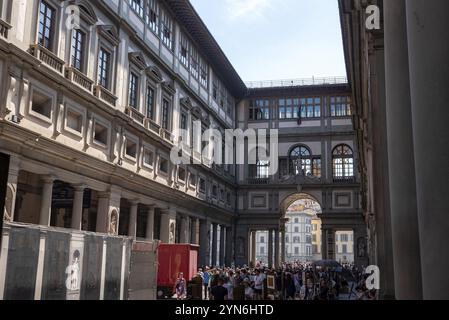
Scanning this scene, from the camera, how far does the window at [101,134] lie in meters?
25.5

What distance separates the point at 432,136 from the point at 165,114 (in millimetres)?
30469

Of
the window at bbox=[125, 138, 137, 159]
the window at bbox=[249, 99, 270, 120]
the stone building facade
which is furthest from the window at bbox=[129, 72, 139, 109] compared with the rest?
the window at bbox=[249, 99, 270, 120]

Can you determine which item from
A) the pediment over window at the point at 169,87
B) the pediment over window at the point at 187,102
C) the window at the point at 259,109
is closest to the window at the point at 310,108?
the window at the point at 259,109

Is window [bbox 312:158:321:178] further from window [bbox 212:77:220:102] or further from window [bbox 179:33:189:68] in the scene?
window [bbox 179:33:189:68]

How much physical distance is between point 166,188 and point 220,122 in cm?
1657

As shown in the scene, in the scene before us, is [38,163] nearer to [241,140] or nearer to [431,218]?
[431,218]

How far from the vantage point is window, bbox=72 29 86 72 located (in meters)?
23.5

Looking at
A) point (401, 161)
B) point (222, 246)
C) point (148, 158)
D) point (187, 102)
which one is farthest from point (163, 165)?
point (401, 161)

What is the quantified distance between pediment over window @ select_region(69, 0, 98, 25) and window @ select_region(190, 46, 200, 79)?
16000 mm

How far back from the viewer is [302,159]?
54.4 metres

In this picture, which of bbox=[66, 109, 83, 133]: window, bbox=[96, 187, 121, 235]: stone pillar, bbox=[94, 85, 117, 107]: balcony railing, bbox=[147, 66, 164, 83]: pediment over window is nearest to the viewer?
bbox=[66, 109, 83, 133]: window

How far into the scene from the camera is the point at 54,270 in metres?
9.97

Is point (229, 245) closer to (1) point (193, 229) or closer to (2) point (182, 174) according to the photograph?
(1) point (193, 229)
